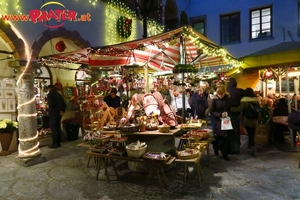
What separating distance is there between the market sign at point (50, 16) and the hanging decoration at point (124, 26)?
1.82 meters

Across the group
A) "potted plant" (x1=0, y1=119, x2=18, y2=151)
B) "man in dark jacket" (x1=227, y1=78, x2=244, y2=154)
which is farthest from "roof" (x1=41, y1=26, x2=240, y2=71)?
"potted plant" (x1=0, y1=119, x2=18, y2=151)

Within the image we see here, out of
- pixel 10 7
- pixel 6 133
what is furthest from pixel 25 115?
pixel 10 7

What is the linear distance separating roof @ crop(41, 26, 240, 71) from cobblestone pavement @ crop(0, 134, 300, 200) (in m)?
2.25

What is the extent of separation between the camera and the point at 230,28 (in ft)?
44.1

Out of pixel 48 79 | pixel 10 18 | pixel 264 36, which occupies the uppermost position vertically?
pixel 264 36

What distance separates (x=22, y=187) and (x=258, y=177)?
415 cm

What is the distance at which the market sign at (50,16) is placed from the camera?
5.49 m

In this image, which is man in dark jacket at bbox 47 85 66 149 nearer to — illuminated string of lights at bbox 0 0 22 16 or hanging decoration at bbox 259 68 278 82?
illuminated string of lights at bbox 0 0 22 16

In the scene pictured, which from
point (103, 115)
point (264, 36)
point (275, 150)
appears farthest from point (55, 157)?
point (264, 36)

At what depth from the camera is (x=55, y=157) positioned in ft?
18.2

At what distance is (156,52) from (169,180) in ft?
10.3

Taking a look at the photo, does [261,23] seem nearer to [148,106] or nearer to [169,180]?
[148,106]

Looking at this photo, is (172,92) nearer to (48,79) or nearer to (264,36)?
(48,79)

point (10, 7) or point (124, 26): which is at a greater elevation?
point (124, 26)
